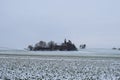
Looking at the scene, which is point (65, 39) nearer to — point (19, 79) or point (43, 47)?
point (43, 47)

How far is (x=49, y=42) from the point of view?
93250 mm

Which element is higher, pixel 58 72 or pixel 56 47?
pixel 56 47

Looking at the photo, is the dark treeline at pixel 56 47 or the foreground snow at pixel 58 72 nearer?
the foreground snow at pixel 58 72

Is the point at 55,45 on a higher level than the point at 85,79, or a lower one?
higher

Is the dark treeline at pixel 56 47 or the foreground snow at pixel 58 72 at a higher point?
the dark treeline at pixel 56 47

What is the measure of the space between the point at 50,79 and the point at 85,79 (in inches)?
81.0

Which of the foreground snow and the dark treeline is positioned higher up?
the dark treeline

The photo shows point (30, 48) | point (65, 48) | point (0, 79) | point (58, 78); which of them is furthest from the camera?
point (30, 48)

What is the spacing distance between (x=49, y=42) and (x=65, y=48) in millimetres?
6965

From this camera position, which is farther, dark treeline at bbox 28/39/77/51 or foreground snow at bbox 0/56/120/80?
dark treeline at bbox 28/39/77/51

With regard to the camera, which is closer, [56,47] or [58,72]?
[58,72]

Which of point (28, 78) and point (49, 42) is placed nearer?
point (28, 78)

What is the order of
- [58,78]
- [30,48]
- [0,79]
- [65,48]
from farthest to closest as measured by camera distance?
[30,48] → [65,48] → [58,78] → [0,79]

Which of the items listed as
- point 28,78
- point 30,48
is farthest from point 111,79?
point 30,48
